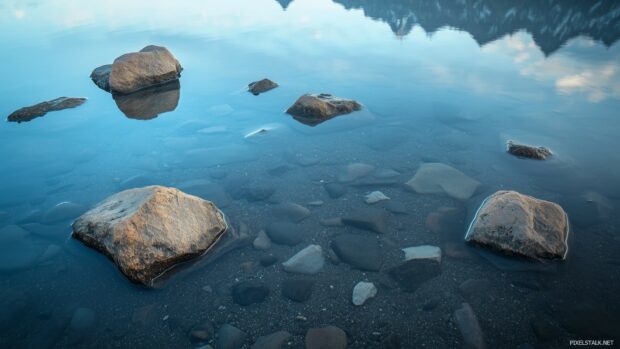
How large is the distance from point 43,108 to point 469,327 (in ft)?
Result: 49.2

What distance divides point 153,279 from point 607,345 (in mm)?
6249

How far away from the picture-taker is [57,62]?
19375 mm

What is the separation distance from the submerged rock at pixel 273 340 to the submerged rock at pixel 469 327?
2.25 metres

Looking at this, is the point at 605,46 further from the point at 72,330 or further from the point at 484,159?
the point at 72,330

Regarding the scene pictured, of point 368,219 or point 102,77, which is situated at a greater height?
Answer: point 368,219

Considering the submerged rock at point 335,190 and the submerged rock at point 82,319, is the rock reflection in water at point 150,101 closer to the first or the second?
the submerged rock at point 335,190

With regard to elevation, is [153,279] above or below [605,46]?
below

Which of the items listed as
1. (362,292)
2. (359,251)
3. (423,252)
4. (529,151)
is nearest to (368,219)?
(359,251)

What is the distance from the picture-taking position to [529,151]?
8.48 m

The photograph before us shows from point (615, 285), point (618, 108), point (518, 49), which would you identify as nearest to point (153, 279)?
point (615, 285)

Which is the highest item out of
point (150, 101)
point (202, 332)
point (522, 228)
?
point (522, 228)

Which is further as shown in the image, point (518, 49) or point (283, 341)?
point (518, 49)

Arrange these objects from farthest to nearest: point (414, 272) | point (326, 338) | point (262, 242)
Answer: point (262, 242), point (414, 272), point (326, 338)

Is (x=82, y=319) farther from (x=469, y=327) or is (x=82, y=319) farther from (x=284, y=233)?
(x=469, y=327)
